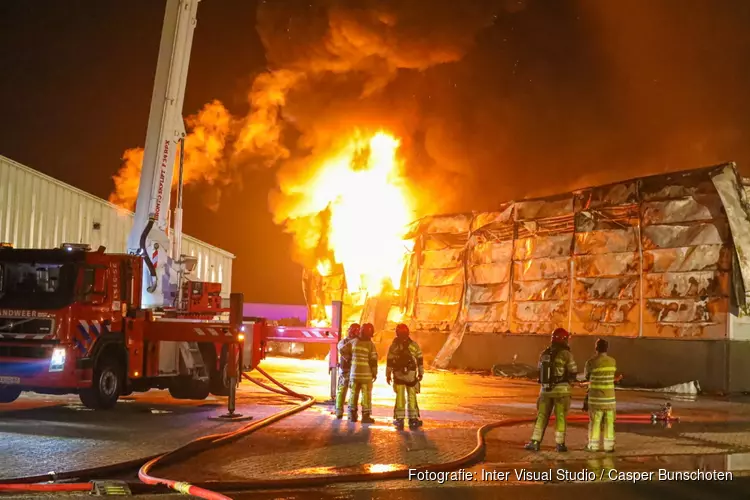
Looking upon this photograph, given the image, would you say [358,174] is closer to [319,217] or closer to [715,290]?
[319,217]

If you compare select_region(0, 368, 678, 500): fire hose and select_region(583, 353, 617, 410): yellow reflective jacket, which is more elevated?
select_region(583, 353, 617, 410): yellow reflective jacket

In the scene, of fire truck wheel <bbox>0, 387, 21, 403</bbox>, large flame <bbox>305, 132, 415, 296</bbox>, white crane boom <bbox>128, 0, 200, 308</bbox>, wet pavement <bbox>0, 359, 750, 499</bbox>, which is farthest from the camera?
large flame <bbox>305, 132, 415, 296</bbox>

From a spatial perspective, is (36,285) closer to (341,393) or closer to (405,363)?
(341,393)

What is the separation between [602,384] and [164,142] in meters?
8.45

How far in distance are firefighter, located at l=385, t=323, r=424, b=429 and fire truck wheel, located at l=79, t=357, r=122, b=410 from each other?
4226 mm

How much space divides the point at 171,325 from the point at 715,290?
1235 cm

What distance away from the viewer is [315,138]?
89.8ft

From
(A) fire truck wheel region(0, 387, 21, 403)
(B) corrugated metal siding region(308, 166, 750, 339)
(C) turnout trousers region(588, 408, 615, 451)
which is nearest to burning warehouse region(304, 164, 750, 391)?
(B) corrugated metal siding region(308, 166, 750, 339)

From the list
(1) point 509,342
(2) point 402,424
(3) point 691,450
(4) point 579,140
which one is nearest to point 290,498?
(2) point 402,424

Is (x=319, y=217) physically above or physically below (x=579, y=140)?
below

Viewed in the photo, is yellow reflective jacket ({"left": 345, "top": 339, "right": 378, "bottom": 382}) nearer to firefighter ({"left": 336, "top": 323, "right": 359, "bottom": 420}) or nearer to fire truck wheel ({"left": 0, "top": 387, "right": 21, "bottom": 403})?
firefighter ({"left": 336, "top": 323, "right": 359, "bottom": 420})

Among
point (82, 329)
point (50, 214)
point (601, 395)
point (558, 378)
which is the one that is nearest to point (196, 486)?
point (558, 378)

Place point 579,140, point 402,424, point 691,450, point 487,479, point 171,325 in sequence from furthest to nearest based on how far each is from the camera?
point 579,140 → point 171,325 → point 402,424 → point 691,450 → point 487,479

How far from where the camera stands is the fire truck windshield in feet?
37.3
